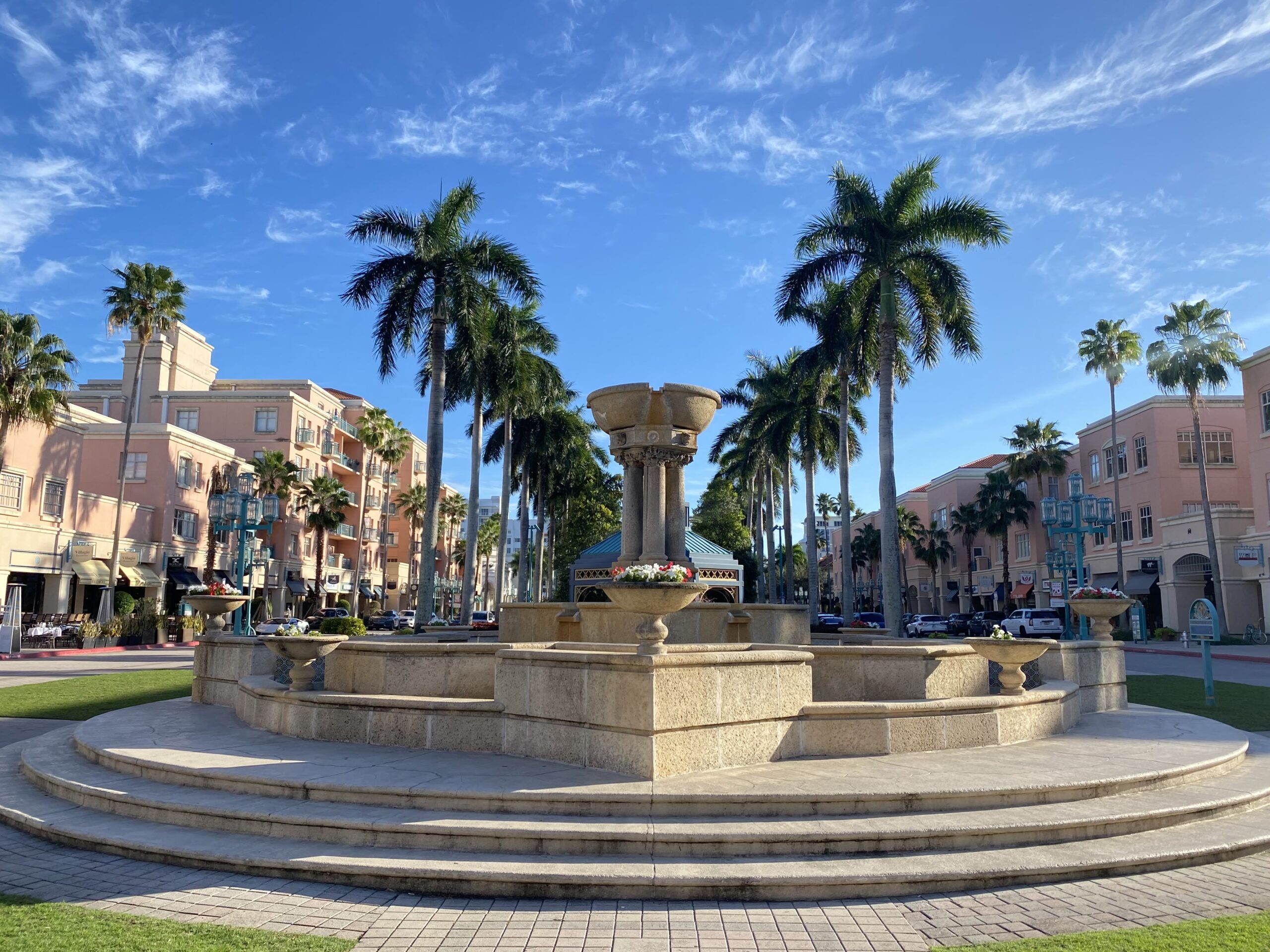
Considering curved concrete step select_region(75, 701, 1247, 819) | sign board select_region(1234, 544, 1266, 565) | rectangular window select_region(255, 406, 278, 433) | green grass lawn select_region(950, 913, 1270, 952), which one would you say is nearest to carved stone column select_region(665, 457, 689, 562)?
curved concrete step select_region(75, 701, 1247, 819)

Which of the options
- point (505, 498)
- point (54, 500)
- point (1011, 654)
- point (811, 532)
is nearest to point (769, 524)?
point (811, 532)

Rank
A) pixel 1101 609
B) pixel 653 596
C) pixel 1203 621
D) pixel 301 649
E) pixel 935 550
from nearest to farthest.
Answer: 1. pixel 653 596
2. pixel 301 649
3. pixel 1101 609
4. pixel 1203 621
5. pixel 935 550

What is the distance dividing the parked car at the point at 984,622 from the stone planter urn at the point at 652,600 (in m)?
38.2

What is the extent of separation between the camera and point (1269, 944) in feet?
16.7

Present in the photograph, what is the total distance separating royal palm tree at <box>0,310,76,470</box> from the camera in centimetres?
3662

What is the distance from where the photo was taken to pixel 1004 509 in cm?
6825

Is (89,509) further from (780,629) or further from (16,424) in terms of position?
(780,629)

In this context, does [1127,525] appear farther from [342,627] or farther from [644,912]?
[644,912]

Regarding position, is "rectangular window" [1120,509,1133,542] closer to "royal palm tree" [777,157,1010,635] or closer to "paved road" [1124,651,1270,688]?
"paved road" [1124,651,1270,688]

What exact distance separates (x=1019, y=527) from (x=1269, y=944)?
2849 inches

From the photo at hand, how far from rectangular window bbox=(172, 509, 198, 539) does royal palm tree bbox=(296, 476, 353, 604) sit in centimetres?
859

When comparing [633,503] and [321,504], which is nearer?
[633,503]

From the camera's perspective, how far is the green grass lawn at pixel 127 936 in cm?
505

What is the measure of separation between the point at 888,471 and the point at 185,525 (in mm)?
41838
